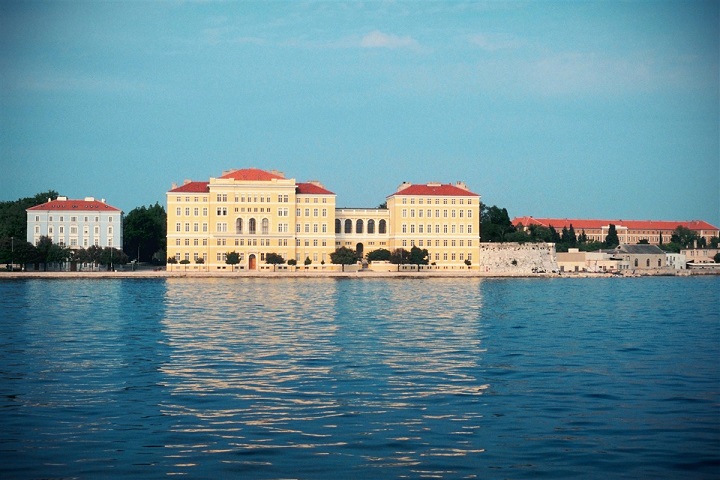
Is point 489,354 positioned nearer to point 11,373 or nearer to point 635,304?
point 11,373

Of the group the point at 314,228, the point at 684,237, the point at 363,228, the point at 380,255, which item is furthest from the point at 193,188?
the point at 684,237

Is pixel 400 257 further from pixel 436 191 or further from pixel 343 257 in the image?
pixel 436 191

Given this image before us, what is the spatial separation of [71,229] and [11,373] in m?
70.5

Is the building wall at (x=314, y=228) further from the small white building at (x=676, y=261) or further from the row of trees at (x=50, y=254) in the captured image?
the small white building at (x=676, y=261)

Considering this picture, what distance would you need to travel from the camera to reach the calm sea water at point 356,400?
9.52m

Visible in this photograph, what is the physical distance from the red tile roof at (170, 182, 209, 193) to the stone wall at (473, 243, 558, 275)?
93.2 feet

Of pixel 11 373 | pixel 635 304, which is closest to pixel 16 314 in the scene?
pixel 11 373

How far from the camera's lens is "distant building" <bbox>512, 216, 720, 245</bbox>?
15112 centimetres

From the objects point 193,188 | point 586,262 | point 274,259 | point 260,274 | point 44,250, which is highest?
point 193,188

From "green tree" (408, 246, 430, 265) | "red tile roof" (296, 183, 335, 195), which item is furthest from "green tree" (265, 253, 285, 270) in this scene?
"green tree" (408, 246, 430, 265)

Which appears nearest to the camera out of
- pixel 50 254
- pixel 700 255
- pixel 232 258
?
pixel 232 258

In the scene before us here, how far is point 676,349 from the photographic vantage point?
807 inches

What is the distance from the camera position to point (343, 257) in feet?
256

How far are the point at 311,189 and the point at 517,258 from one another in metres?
23.8
